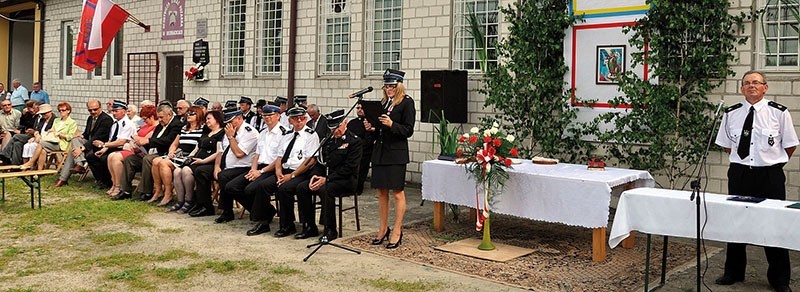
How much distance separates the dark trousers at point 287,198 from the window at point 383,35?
4.73 metres

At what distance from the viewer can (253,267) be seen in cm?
645

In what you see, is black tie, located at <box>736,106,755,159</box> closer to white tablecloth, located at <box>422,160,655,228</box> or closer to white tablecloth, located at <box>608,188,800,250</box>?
white tablecloth, located at <box>608,188,800,250</box>

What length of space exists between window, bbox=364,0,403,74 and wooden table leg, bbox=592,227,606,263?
612 centimetres

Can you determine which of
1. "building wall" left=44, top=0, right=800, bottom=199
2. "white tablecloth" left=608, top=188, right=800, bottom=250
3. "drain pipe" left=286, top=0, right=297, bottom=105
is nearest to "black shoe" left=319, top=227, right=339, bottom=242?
"white tablecloth" left=608, top=188, right=800, bottom=250

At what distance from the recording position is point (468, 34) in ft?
36.6

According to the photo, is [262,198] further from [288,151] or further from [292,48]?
[292,48]

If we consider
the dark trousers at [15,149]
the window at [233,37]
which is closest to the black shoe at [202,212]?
the dark trousers at [15,149]

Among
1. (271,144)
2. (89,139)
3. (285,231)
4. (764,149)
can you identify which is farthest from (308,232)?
(89,139)

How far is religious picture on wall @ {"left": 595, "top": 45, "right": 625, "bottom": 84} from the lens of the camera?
914 cm

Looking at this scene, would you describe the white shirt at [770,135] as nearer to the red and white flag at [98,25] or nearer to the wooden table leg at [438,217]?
the wooden table leg at [438,217]

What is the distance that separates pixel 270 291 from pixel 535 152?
17.5 feet

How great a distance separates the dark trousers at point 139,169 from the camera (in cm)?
1017

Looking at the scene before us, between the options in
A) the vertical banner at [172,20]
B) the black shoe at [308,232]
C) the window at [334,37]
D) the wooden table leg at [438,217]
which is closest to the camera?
the black shoe at [308,232]

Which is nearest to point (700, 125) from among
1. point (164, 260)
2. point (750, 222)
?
point (750, 222)
